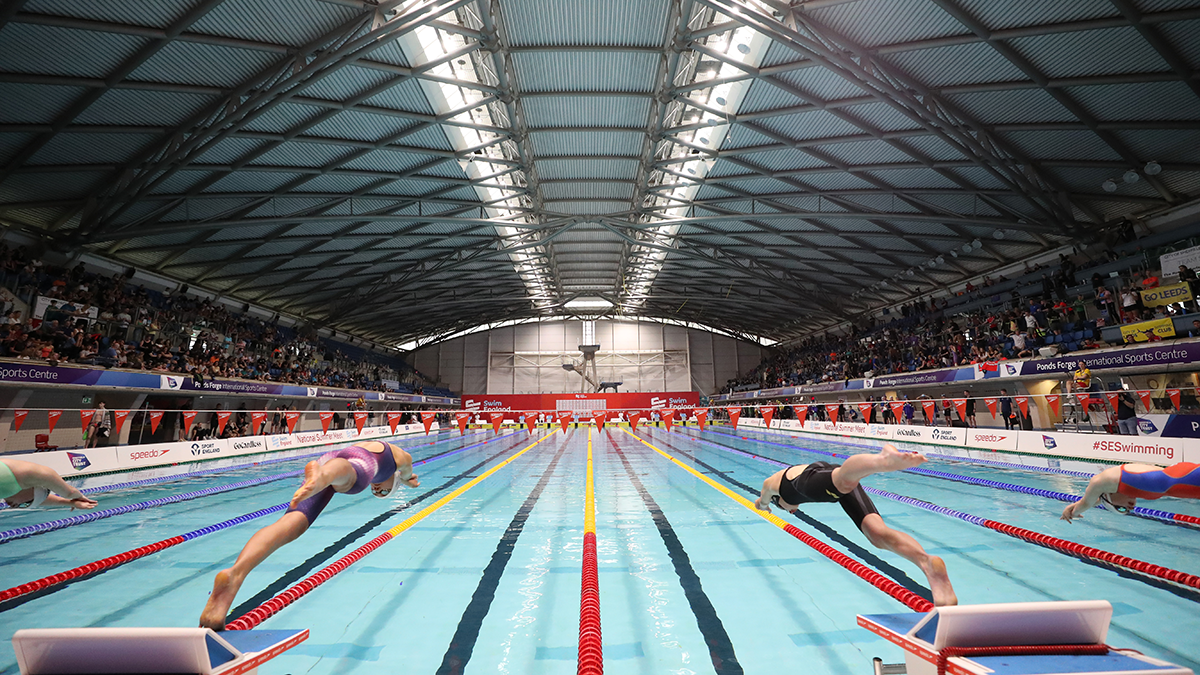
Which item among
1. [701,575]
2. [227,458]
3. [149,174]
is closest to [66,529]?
[701,575]

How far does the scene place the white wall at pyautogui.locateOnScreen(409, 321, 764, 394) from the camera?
47250 mm

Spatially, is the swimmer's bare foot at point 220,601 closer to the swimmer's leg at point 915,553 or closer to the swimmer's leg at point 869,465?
the swimmer's leg at point 869,465

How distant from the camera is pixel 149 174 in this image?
12.5 metres

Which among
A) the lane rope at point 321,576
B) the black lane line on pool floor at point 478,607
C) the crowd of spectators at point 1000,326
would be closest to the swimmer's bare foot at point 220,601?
the lane rope at point 321,576

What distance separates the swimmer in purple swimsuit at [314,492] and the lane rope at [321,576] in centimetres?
26

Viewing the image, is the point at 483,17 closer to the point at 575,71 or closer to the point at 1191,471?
the point at 575,71

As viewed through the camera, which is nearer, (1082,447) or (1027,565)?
(1027,565)

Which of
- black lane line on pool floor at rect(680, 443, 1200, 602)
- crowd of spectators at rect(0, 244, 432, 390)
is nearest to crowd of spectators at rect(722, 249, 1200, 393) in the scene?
black lane line on pool floor at rect(680, 443, 1200, 602)

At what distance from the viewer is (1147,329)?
13.3 meters

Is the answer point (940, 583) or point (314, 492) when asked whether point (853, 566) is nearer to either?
point (940, 583)

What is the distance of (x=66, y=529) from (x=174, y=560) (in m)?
2.62

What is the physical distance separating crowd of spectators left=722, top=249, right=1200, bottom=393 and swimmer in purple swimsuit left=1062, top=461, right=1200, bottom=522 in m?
14.9

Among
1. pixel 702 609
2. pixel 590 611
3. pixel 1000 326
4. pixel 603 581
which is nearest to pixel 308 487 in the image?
pixel 590 611

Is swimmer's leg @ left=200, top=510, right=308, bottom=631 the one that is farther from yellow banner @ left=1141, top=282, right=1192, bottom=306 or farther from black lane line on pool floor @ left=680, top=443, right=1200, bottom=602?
yellow banner @ left=1141, top=282, right=1192, bottom=306
